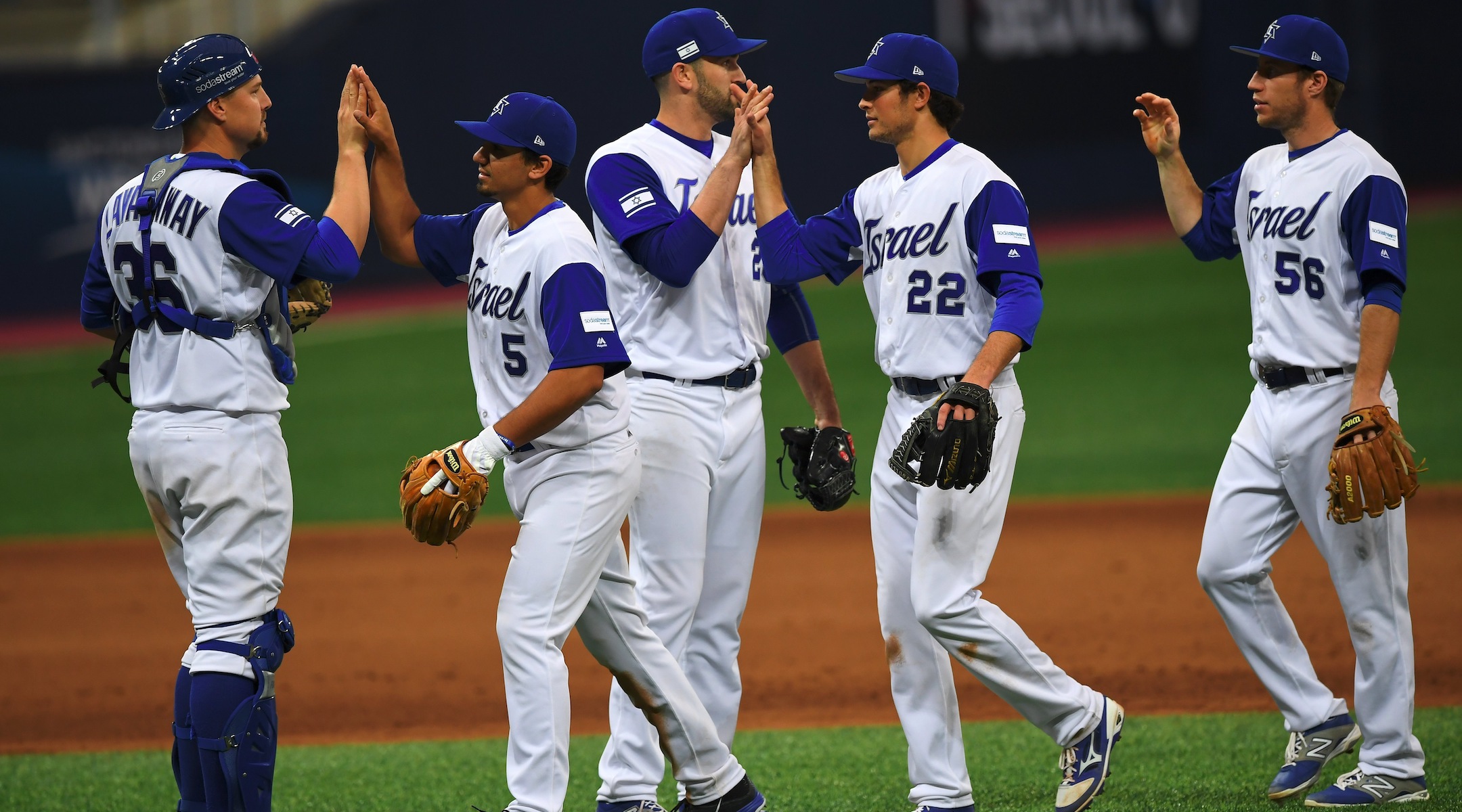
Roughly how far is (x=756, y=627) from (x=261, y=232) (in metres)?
4.45

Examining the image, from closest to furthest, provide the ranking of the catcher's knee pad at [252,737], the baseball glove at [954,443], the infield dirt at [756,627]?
the catcher's knee pad at [252,737]
the baseball glove at [954,443]
the infield dirt at [756,627]

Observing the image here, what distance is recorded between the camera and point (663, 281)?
13.8ft

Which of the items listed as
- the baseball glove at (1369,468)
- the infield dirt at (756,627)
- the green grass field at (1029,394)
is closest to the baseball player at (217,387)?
the infield dirt at (756,627)

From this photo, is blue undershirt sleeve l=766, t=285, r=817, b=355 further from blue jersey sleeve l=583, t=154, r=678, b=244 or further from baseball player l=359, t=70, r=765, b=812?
baseball player l=359, t=70, r=765, b=812

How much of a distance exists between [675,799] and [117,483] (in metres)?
9.30

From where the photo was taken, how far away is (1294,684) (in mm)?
4332

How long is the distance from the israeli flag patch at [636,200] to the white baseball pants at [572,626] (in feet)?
2.31

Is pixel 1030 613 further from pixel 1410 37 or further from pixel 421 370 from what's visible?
pixel 1410 37

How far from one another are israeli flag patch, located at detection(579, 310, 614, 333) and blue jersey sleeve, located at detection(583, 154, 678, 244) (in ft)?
1.76

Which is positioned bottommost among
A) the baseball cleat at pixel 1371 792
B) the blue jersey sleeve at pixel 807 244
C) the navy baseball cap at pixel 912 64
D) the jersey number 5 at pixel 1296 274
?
the baseball cleat at pixel 1371 792

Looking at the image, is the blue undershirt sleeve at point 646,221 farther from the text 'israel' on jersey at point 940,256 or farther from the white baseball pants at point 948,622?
the white baseball pants at point 948,622

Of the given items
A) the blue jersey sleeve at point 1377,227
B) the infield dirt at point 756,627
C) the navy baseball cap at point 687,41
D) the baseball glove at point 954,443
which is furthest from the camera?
the infield dirt at point 756,627

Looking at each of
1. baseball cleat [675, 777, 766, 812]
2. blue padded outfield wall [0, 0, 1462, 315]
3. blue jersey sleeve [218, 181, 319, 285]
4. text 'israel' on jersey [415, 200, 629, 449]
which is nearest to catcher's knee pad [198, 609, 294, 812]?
text 'israel' on jersey [415, 200, 629, 449]

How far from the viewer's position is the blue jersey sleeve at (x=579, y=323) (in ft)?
11.7
